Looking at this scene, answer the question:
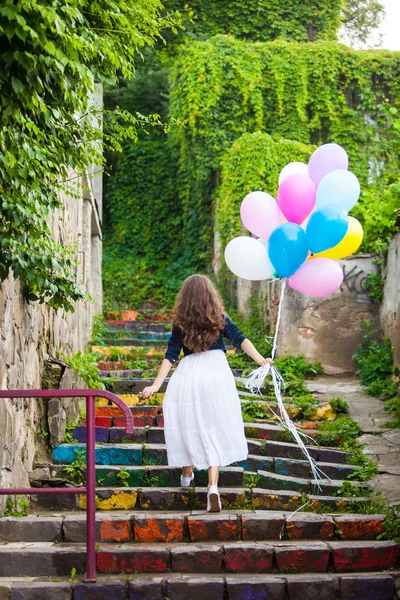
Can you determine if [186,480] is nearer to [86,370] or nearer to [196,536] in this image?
[196,536]

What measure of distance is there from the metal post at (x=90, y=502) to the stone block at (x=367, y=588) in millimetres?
1339

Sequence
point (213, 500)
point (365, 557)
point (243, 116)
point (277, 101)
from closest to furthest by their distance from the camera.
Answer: point (365, 557), point (213, 500), point (243, 116), point (277, 101)

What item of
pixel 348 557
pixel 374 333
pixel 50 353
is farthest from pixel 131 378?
pixel 348 557

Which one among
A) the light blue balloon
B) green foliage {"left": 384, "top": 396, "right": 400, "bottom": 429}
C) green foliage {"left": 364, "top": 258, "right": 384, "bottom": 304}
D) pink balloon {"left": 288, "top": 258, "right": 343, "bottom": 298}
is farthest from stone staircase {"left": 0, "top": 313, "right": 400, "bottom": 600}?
green foliage {"left": 364, "top": 258, "right": 384, "bottom": 304}

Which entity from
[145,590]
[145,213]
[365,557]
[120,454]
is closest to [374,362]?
[120,454]

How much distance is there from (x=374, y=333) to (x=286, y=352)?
1093mm

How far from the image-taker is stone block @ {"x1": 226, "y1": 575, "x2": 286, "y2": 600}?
12.9ft

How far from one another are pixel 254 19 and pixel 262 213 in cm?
1339

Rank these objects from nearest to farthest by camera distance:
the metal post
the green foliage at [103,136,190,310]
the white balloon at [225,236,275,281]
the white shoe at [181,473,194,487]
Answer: the metal post → the white shoe at [181,473,194,487] → the white balloon at [225,236,275,281] → the green foliage at [103,136,190,310]

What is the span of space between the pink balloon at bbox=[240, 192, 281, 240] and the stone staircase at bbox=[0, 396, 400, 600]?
1799 mm

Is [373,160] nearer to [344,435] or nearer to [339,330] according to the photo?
[339,330]

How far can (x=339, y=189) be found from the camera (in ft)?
19.0

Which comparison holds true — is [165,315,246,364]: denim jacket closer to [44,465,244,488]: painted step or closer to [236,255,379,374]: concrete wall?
[44,465,244,488]: painted step

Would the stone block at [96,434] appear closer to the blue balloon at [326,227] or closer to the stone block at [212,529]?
the stone block at [212,529]
